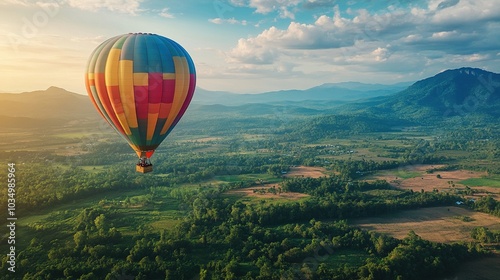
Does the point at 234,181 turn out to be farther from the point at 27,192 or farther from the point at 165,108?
the point at 165,108

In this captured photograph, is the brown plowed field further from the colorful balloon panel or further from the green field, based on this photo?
the colorful balloon panel

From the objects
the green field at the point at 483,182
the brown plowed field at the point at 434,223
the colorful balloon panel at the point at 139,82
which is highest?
the colorful balloon panel at the point at 139,82

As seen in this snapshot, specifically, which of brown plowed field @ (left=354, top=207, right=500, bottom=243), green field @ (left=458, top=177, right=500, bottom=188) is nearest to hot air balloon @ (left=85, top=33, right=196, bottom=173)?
brown plowed field @ (left=354, top=207, right=500, bottom=243)

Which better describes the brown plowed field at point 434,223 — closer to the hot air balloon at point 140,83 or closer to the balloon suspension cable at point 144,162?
the balloon suspension cable at point 144,162

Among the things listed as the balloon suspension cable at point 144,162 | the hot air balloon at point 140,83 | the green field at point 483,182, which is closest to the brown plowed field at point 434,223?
the green field at point 483,182

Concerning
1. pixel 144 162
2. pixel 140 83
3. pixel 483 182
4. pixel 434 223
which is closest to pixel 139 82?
pixel 140 83

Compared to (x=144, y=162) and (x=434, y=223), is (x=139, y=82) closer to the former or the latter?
(x=144, y=162)

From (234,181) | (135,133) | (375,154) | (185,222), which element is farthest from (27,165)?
(375,154)
